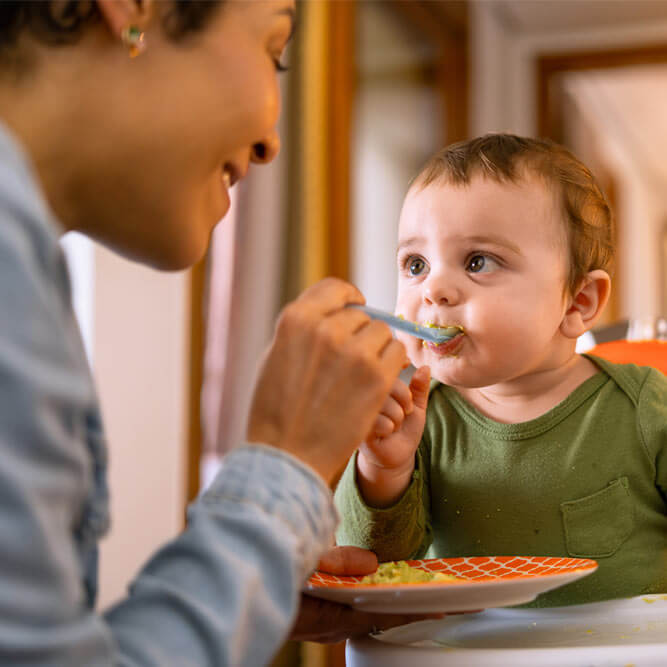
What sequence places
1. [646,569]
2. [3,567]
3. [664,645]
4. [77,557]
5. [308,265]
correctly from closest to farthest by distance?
[3,567] → [77,557] → [664,645] → [646,569] → [308,265]

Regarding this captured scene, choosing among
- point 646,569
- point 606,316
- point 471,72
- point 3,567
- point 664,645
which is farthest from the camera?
point 606,316

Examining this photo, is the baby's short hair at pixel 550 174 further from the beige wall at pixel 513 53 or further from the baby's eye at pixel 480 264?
the beige wall at pixel 513 53

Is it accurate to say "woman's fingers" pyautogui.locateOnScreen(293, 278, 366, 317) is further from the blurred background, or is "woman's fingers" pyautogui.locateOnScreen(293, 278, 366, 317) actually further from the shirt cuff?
the blurred background

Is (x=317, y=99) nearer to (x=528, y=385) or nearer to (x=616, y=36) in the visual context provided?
(x=528, y=385)

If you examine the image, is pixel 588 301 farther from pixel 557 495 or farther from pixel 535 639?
pixel 535 639

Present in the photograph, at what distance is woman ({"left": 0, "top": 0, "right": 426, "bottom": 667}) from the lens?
0.52 m

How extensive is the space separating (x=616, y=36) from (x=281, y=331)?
4.97m

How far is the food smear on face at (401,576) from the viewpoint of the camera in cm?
85

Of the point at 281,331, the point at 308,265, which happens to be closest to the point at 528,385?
the point at 281,331

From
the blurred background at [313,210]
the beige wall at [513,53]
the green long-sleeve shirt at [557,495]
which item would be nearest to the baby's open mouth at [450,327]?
the green long-sleeve shirt at [557,495]

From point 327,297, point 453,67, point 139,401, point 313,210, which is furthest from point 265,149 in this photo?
point 453,67

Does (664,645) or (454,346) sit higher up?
(454,346)

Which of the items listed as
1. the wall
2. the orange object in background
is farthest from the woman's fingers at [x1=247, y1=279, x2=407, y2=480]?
the wall

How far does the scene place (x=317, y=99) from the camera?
308 centimetres
